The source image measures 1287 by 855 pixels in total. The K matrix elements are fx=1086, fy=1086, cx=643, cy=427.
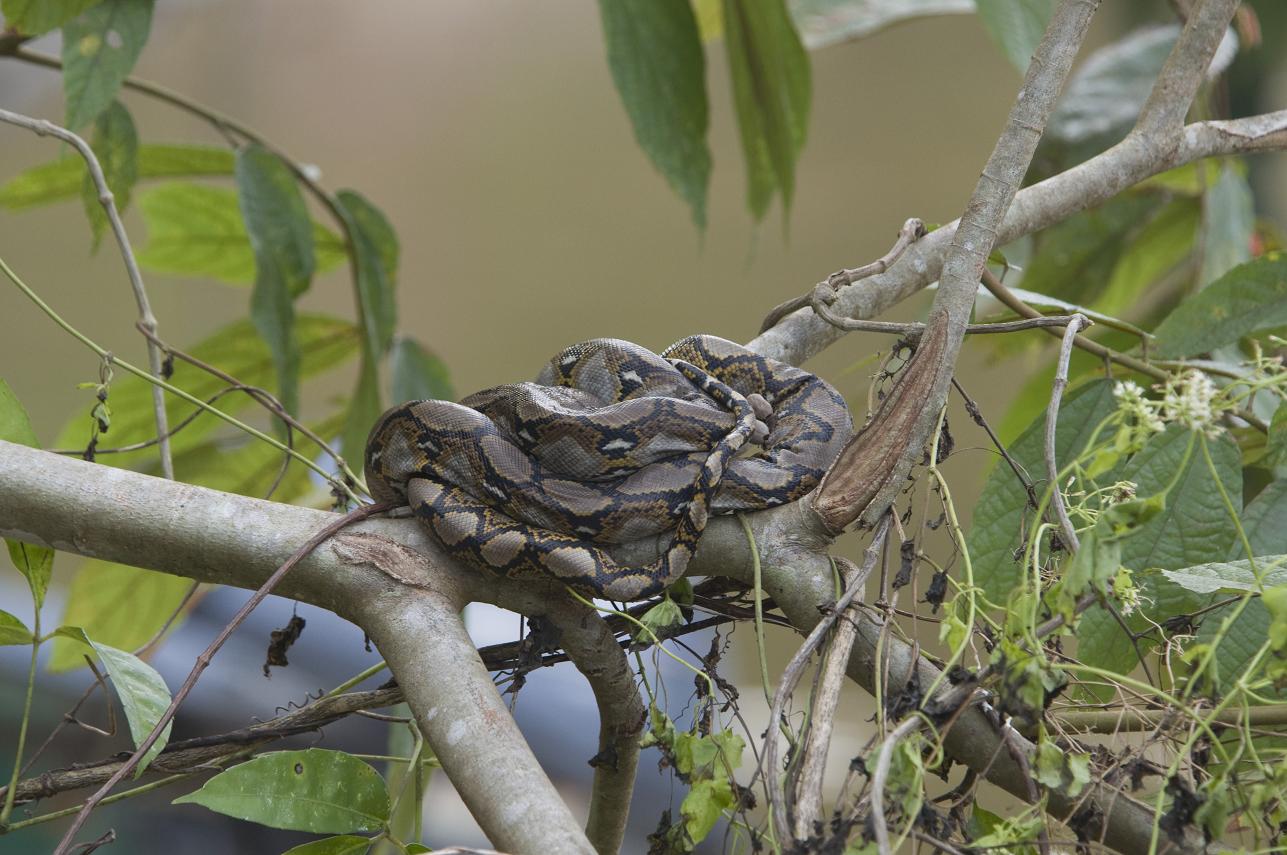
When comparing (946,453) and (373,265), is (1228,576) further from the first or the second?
(373,265)

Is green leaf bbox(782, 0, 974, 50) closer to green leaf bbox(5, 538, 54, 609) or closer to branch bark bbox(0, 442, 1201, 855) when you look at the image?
branch bark bbox(0, 442, 1201, 855)

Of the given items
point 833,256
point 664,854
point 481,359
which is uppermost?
point 664,854

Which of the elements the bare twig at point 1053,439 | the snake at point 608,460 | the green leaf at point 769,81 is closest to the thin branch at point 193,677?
the snake at point 608,460

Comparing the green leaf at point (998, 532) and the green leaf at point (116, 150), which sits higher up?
the green leaf at point (116, 150)

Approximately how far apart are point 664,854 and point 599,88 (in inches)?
260

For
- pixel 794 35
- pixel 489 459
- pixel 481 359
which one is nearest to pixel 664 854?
pixel 489 459

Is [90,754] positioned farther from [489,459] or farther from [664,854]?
[664,854]

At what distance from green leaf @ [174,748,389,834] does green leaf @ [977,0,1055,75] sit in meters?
1.69

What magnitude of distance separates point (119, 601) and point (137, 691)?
1.09 metres

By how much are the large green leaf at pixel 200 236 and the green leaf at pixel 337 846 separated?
1.67 metres

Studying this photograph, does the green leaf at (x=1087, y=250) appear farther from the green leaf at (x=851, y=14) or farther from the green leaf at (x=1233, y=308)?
the green leaf at (x=1233, y=308)

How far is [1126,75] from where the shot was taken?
286 centimetres

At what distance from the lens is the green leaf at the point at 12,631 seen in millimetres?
1336

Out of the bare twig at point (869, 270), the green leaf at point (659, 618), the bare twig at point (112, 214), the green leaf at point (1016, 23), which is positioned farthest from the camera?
the green leaf at point (1016, 23)
